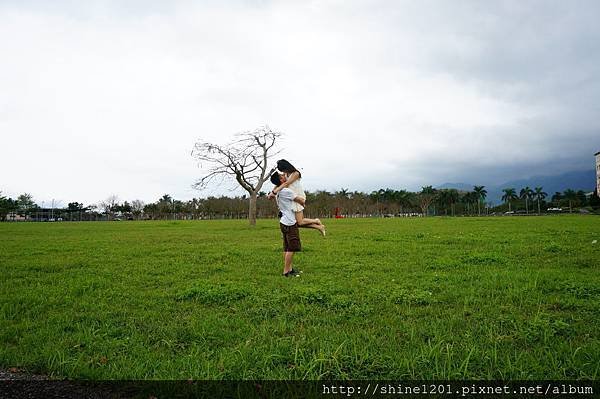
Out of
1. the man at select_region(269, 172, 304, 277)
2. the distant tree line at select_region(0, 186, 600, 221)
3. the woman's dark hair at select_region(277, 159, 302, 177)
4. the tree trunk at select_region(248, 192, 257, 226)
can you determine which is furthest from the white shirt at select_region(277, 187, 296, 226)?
the distant tree line at select_region(0, 186, 600, 221)

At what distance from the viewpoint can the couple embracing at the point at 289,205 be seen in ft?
25.1

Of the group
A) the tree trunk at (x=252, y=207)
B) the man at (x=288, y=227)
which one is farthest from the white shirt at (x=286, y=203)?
the tree trunk at (x=252, y=207)

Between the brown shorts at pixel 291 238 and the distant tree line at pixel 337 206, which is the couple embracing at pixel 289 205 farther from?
the distant tree line at pixel 337 206

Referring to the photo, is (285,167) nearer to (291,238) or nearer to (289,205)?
(289,205)

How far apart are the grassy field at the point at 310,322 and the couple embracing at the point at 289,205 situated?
0.54 metres

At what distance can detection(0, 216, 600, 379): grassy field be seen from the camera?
11.2ft

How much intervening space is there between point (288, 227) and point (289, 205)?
461 mm

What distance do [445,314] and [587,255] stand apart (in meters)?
7.31

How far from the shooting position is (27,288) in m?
6.83

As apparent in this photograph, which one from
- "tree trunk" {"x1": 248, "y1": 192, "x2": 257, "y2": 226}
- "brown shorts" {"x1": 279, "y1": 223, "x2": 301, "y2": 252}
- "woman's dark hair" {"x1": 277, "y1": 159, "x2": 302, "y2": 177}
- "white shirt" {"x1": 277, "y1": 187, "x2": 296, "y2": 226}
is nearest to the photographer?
"brown shorts" {"x1": 279, "y1": 223, "x2": 301, "y2": 252}

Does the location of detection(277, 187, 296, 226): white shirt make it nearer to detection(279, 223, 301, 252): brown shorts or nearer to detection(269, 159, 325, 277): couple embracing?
detection(269, 159, 325, 277): couple embracing

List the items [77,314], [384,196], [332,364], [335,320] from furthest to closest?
1. [384,196]
2. [77,314]
3. [335,320]
4. [332,364]

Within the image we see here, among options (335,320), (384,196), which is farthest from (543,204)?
(335,320)

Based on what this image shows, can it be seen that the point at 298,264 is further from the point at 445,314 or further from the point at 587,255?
the point at 587,255
